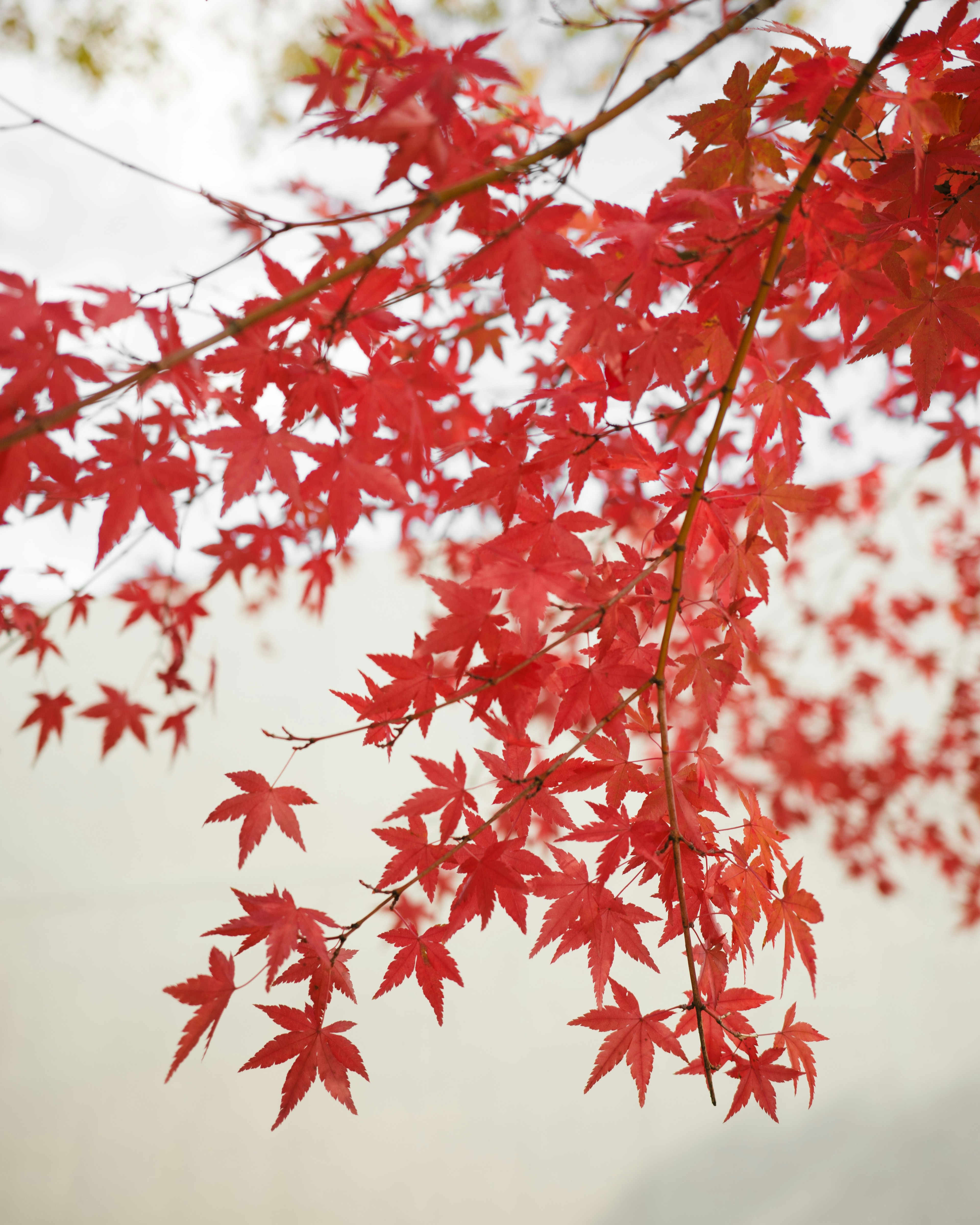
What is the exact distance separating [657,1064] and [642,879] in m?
2.54

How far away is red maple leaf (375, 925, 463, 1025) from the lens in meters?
0.76

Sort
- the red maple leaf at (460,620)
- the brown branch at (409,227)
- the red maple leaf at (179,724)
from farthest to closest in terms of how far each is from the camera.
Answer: the red maple leaf at (179,724), the red maple leaf at (460,620), the brown branch at (409,227)

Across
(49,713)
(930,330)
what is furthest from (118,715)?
(930,330)

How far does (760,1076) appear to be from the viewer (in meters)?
0.78

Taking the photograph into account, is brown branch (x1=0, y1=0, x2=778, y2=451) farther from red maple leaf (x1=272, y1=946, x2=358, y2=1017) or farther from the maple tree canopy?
red maple leaf (x1=272, y1=946, x2=358, y2=1017)

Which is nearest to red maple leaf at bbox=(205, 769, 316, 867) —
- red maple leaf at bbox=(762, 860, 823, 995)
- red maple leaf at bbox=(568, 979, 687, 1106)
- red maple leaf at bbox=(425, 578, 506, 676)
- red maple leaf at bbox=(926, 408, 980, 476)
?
red maple leaf at bbox=(425, 578, 506, 676)

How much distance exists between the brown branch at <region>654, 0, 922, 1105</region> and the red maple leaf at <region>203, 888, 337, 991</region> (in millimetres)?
357

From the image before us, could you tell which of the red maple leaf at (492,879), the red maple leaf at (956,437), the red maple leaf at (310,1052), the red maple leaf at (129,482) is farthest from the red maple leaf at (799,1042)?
the red maple leaf at (956,437)

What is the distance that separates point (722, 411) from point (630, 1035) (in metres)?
0.68

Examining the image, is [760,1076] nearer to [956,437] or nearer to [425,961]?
[425,961]

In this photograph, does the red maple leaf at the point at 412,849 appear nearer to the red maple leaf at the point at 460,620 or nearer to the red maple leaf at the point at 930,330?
the red maple leaf at the point at 460,620

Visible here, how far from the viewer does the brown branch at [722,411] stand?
0.69 metres

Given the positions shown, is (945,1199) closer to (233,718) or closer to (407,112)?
(407,112)

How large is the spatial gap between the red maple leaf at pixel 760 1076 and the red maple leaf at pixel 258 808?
535 mm
